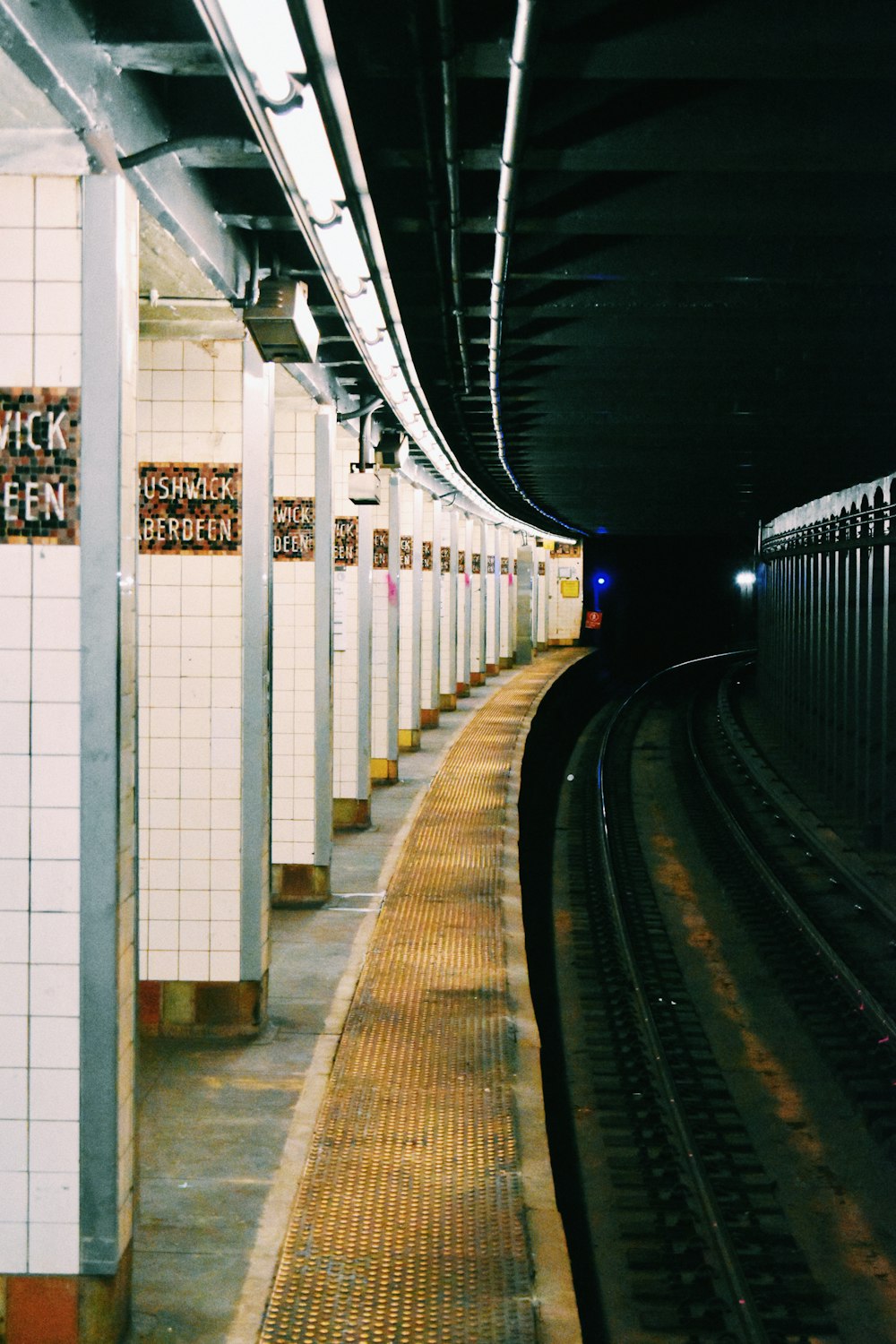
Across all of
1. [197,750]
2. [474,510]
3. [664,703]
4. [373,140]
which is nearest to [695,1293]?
[197,750]

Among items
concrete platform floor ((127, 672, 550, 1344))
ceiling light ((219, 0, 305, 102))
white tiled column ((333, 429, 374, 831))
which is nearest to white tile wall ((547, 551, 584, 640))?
white tiled column ((333, 429, 374, 831))

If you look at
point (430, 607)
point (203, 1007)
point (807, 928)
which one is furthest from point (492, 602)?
point (203, 1007)

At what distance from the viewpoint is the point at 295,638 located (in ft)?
29.8

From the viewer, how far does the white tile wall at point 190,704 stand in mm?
6703

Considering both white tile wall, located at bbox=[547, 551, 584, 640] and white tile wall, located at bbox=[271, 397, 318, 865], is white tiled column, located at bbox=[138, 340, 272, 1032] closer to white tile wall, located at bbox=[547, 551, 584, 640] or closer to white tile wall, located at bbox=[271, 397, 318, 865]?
white tile wall, located at bbox=[271, 397, 318, 865]

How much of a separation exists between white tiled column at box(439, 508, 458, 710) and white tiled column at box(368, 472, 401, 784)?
6245mm

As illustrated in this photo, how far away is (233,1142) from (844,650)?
11912 mm

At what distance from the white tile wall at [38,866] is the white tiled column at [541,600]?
3508 cm

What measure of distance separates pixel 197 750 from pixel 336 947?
85.8 inches

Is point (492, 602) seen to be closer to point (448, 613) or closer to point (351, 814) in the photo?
point (448, 613)

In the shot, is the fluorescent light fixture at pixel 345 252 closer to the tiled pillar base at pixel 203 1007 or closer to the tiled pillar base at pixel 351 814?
the tiled pillar base at pixel 203 1007

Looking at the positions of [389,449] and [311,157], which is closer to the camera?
[311,157]

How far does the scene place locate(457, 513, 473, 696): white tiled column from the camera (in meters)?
23.3

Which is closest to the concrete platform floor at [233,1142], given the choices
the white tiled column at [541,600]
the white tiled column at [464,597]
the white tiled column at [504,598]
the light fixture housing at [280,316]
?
the light fixture housing at [280,316]
